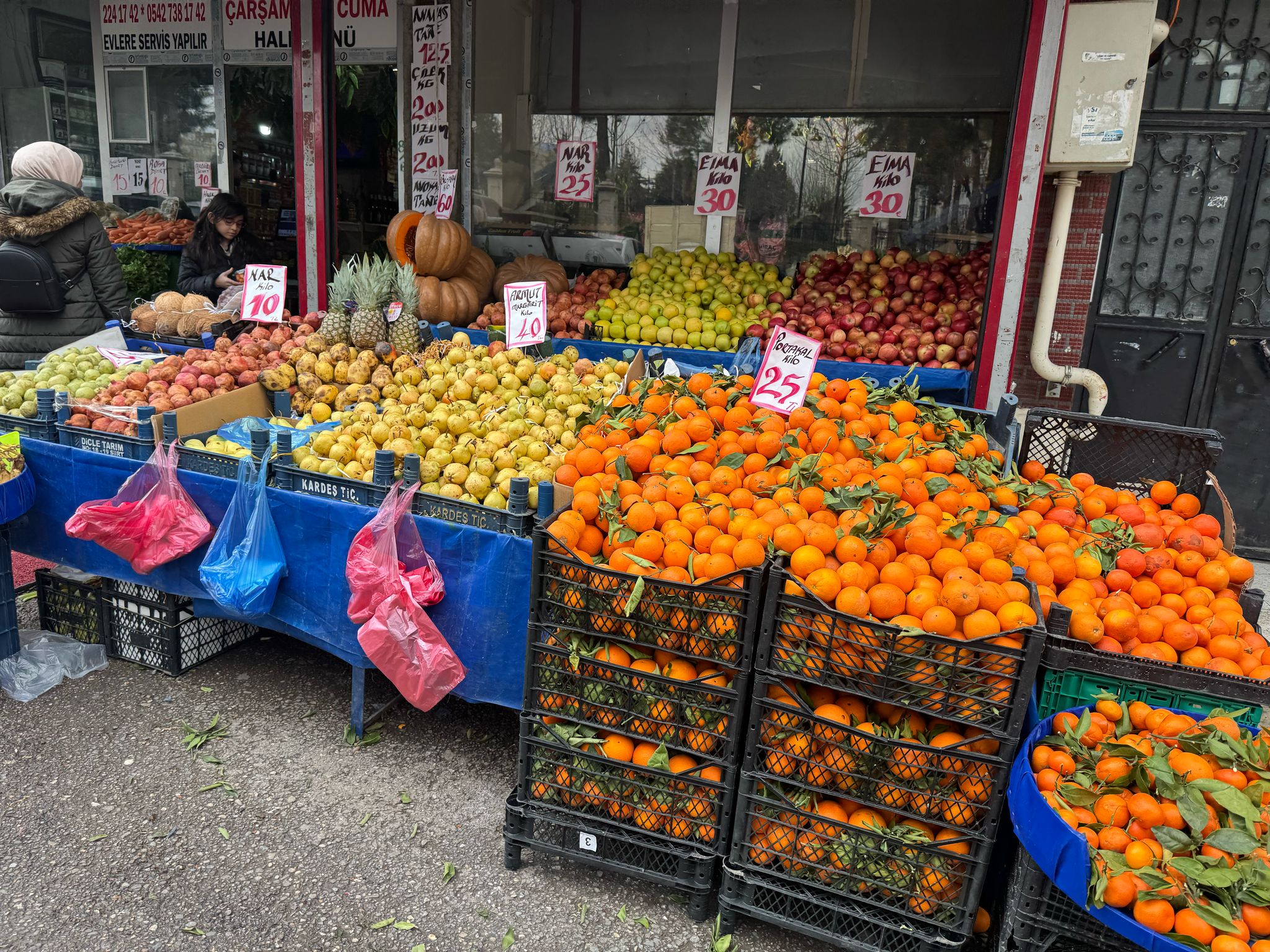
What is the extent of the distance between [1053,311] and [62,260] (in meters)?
6.67

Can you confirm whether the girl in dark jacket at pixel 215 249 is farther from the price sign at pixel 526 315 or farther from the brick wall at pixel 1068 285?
the brick wall at pixel 1068 285

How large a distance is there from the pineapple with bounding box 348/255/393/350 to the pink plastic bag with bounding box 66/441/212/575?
5.07 feet

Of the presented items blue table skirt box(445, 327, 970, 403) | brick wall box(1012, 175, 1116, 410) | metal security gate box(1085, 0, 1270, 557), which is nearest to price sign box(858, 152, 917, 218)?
brick wall box(1012, 175, 1116, 410)

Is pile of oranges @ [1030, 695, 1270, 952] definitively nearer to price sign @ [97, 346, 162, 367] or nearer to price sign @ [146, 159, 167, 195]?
price sign @ [97, 346, 162, 367]

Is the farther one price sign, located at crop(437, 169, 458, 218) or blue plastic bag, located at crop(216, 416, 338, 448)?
price sign, located at crop(437, 169, 458, 218)

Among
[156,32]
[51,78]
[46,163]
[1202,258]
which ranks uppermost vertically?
[156,32]

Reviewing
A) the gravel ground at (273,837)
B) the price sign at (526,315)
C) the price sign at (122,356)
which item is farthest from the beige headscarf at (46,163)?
the gravel ground at (273,837)

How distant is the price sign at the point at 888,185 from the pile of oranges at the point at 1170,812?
5922mm

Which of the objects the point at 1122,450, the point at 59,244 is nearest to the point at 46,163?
the point at 59,244

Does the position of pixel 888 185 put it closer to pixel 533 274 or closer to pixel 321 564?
pixel 533 274

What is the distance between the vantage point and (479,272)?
279 inches

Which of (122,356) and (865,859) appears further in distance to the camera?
(122,356)

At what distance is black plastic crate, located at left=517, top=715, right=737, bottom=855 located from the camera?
272 cm

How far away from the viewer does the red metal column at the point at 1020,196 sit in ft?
15.4
